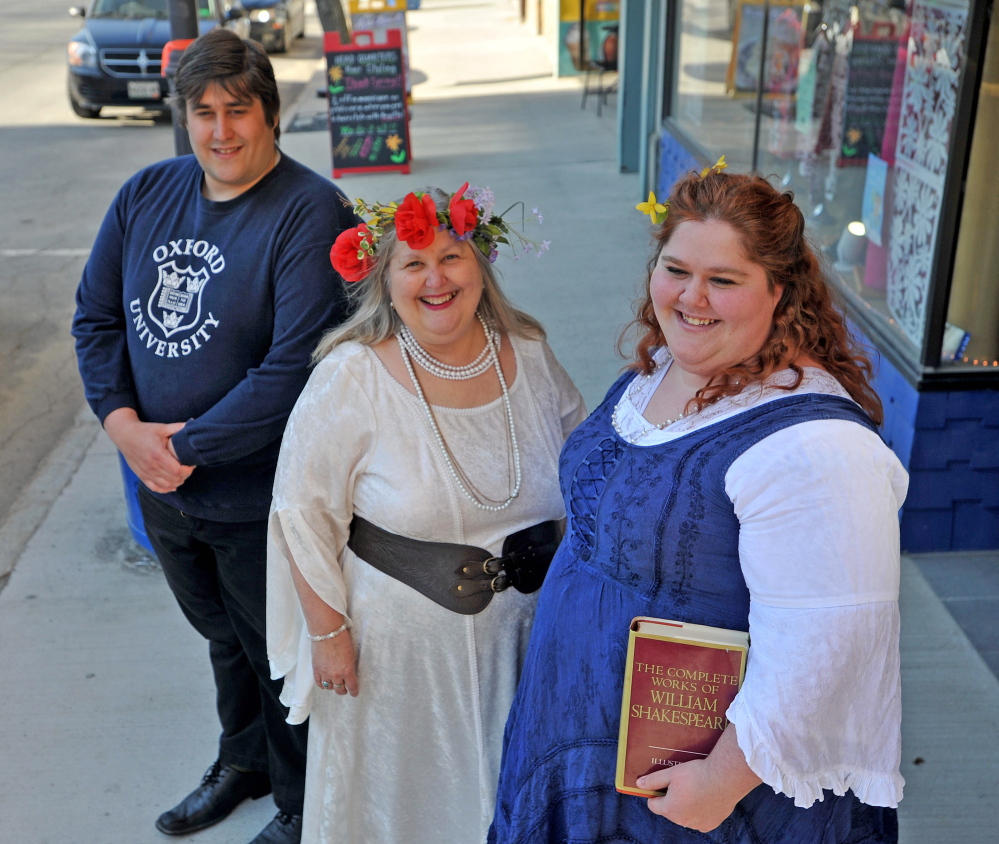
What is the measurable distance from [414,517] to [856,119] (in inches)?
155

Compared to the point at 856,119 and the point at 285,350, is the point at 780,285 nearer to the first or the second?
the point at 285,350

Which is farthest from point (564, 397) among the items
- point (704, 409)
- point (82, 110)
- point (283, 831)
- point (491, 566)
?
point (82, 110)

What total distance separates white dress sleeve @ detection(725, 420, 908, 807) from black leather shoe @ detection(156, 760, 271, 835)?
6.35ft

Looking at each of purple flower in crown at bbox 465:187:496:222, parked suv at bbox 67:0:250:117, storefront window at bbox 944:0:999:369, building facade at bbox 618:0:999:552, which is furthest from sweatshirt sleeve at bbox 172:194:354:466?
parked suv at bbox 67:0:250:117

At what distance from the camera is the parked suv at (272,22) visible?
18.8 meters

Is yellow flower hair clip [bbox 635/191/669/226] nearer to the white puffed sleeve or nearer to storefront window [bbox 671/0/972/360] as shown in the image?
the white puffed sleeve

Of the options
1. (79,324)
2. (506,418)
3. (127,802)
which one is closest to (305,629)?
(506,418)

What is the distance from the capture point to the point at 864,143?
504cm

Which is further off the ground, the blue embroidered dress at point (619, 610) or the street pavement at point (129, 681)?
the blue embroidered dress at point (619, 610)

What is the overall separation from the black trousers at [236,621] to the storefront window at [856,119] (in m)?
1.69

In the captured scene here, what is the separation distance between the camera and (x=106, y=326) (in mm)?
2701

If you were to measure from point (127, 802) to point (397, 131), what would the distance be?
8031 millimetres

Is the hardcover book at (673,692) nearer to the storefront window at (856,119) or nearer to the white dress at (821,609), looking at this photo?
the white dress at (821,609)

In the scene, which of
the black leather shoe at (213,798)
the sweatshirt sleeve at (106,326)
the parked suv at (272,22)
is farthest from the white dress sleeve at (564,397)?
the parked suv at (272,22)
